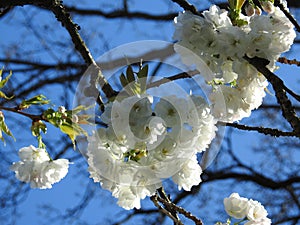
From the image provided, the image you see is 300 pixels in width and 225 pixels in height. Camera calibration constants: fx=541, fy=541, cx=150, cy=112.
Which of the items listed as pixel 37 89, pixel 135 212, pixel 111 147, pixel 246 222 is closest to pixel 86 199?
pixel 135 212

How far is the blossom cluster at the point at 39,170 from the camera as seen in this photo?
1.30 meters

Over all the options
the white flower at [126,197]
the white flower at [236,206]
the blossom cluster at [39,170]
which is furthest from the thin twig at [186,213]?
the blossom cluster at [39,170]

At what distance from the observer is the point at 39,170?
4.26 ft

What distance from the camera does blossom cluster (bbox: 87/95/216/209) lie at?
89 cm

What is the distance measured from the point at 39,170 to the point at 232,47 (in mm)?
616

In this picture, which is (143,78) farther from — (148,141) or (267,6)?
(267,6)

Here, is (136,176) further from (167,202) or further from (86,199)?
(86,199)

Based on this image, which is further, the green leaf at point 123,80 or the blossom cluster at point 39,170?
the blossom cluster at point 39,170

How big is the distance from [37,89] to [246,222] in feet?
9.52

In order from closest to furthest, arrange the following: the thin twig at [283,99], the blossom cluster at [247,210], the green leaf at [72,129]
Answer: the thin twig at [283,99] < the green leaf at [72,129] < the blossom cluster at [247,210]

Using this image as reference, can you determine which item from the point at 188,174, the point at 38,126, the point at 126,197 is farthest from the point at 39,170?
the point at 188,174

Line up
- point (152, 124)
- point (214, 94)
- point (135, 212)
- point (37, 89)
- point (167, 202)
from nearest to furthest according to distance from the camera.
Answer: point (152, 124) → point (214, 94) → point (167, 202) → point (37, 89) → point (135, 212)

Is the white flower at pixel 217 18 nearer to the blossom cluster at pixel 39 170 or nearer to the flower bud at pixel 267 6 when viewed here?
the flower bud at pixel 267 6

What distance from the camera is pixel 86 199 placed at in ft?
13.4
